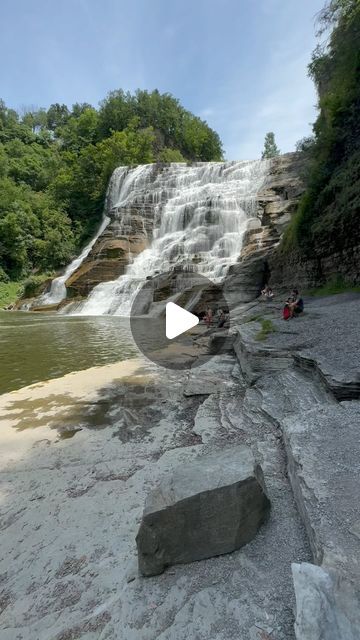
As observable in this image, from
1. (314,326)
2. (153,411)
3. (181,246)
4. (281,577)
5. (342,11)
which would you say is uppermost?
(342,11)

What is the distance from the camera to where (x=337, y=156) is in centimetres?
1416

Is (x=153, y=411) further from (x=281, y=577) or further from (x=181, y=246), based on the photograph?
(x=181, y=246)

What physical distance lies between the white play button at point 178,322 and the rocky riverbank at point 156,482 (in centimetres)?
731

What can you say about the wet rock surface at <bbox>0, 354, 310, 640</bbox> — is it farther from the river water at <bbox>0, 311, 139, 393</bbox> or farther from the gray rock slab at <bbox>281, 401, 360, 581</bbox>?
the river water at <bbox>0, 311, 139, 393</bbox>

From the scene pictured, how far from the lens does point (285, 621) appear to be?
1.77 metres

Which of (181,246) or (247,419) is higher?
(181,246)

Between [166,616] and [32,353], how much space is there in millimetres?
10340

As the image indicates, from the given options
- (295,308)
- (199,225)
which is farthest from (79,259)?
(295,308)

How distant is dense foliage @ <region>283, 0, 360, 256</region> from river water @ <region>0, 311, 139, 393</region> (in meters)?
8.75

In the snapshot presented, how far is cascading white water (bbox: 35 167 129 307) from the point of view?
30.7 m

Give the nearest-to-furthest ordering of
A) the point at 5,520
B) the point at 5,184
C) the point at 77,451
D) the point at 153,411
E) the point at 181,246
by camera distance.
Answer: the point at 5,520, the point at 77,451, the point at 153,411, the point at 181,246, the point at 5,184

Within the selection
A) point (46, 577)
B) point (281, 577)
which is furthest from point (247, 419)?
point (46, 577)

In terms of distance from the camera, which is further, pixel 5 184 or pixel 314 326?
pixel 5 184

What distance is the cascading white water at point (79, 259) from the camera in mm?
30689
